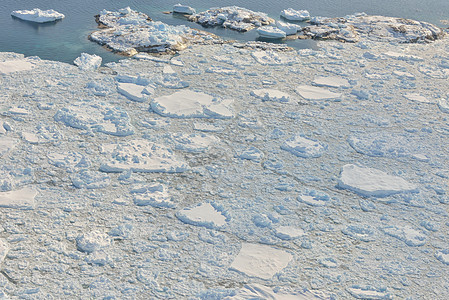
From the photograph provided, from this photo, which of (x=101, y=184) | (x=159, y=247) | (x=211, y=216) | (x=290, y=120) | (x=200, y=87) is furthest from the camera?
(x=200, y=87)

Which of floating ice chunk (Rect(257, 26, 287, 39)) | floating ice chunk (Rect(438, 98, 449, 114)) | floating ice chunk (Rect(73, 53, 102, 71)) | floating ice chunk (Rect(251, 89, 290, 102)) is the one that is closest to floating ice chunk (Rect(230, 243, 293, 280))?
floating ice chunk (Rect(251, 89, 290, 102))

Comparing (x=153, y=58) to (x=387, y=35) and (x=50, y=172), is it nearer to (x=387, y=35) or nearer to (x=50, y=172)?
(x=50, y=172)

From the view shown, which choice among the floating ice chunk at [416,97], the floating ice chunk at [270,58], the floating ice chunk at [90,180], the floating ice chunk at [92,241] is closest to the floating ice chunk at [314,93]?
the floating ice chunk at [270,58]

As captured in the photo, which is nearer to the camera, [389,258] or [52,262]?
[52,262]

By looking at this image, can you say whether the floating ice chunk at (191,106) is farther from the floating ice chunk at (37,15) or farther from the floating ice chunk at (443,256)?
the floating ice chunk at (37,15)

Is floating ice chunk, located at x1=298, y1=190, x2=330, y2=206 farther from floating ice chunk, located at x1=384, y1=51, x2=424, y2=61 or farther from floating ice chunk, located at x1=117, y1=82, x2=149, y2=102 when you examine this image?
floating ice chunk, located at x1=384, y1=51, x2=424, y2=61

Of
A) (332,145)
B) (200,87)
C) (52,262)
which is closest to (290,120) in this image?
(332,145)
